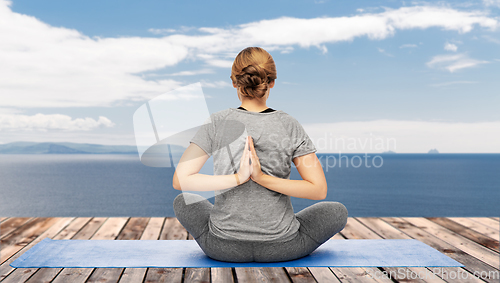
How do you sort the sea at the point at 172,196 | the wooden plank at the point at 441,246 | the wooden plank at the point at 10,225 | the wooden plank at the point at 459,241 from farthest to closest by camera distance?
1. the sea at the point at 172,196
2. the wooden plank at the point at 10,225
3. the wooden plank at the point at 459,241
4. the wooden plank at the point at 441,246

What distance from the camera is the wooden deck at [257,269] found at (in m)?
1.86

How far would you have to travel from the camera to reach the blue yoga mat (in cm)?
189

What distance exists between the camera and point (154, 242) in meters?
2.36

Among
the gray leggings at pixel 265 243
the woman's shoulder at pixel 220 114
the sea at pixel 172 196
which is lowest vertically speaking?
the sea at pixel 172 196

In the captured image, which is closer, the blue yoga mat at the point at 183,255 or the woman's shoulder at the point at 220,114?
the woman's shoulder at the point at 220,114

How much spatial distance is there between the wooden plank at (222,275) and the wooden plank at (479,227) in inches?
80.6

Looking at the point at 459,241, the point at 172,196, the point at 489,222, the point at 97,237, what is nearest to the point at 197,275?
the point at 97,237

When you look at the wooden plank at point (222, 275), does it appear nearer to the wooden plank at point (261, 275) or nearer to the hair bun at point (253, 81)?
the wooden plank at point (261, 275)

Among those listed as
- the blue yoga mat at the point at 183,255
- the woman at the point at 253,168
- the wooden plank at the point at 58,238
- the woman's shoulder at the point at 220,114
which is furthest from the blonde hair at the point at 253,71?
the wooden plank at the point at 58,238

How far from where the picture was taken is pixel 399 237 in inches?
106

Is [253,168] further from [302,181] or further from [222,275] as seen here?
[222,275]

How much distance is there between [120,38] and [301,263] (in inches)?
2230

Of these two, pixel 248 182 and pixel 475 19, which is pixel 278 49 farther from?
pixel 248 182

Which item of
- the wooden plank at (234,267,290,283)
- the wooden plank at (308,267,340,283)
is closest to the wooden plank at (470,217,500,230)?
the wooden plank at (308,267,340,283)
